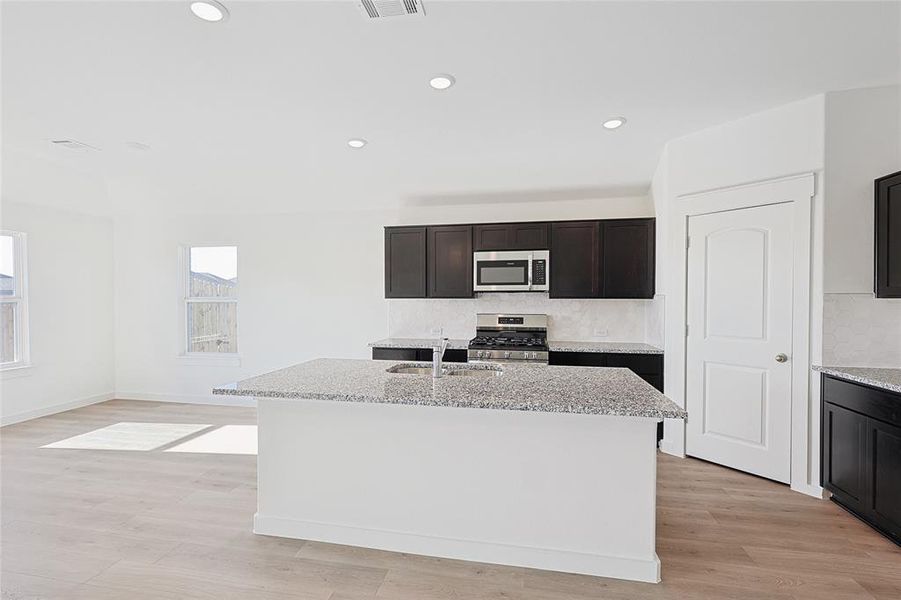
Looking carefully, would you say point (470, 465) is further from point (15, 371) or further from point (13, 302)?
point (13, 302)

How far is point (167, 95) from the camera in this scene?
308 centimetres

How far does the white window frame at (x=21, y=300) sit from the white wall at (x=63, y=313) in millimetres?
49

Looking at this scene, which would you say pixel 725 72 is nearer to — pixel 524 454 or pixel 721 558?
pixel 524 454

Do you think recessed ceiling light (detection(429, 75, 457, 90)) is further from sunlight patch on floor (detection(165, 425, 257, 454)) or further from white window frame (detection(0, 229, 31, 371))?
white window frame (detection(0, 229, 31, 371))

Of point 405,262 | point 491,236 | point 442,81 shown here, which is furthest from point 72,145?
point 491,236

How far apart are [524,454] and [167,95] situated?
3140 mm

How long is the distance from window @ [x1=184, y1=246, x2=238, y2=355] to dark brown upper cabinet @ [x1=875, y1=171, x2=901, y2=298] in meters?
6.16

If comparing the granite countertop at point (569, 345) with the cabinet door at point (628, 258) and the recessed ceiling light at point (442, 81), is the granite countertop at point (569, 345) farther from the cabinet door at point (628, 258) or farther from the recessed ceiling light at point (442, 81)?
the recessed ceiling light at point (442, 81)

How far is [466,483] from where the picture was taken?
2426mm

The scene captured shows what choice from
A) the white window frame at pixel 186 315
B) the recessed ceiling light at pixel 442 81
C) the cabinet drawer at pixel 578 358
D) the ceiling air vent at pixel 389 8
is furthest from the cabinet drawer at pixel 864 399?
the white window frame at pixel 186 315

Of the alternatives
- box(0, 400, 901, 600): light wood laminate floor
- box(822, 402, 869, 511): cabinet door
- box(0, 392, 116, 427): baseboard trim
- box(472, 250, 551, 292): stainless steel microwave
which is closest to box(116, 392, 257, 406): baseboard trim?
box(0, 392, 116, 427): baseboard trim

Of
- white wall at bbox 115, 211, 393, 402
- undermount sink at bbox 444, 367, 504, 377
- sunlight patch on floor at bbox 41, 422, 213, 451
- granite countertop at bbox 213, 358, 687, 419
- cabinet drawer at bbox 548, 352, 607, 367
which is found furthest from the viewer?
white wall at bbox 115, 211, 393, 402

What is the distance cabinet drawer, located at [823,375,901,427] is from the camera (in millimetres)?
2561

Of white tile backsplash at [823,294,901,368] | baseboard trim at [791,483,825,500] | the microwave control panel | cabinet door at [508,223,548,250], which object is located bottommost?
baseboard trim at [791,483,825,500]
